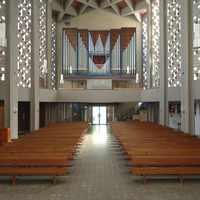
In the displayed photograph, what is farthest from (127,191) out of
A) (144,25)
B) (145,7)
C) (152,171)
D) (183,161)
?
(144,25)

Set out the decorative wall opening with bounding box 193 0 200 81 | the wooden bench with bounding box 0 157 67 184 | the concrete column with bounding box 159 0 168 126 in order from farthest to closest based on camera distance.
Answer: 1. the concrete column with bounding box 159 0 168 126
2. the decorative wall opening with bounding box 193 0 200 81
3. the wooden bench with bounding box 0 157 67 184

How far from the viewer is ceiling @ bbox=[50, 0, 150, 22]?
1930cm

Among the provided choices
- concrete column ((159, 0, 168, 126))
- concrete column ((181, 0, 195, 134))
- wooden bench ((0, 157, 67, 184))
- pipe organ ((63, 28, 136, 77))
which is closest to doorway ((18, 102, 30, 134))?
pipe organ ((63, 28, 136, 77))

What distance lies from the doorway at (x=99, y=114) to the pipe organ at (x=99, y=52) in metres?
3.61

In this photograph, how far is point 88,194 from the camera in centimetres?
457

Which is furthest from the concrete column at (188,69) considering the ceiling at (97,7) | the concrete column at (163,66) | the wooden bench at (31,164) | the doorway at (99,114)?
the doorway at (99,114)

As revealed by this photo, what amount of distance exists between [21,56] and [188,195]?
457 inches

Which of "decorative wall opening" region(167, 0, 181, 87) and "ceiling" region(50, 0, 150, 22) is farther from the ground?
"ceiling" region(50, 0, 150, 22)

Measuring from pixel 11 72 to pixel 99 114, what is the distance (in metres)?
12.2

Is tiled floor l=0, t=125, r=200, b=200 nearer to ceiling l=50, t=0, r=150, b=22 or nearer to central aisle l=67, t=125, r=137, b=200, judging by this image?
central aisle l=67, t=125, r=137, b=200

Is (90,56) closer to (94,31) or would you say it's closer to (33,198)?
(94,31)

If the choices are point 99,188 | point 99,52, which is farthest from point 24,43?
point 99,188

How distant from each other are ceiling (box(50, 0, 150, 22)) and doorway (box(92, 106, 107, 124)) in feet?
30.1

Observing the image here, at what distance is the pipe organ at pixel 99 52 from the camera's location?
19.9 meters
